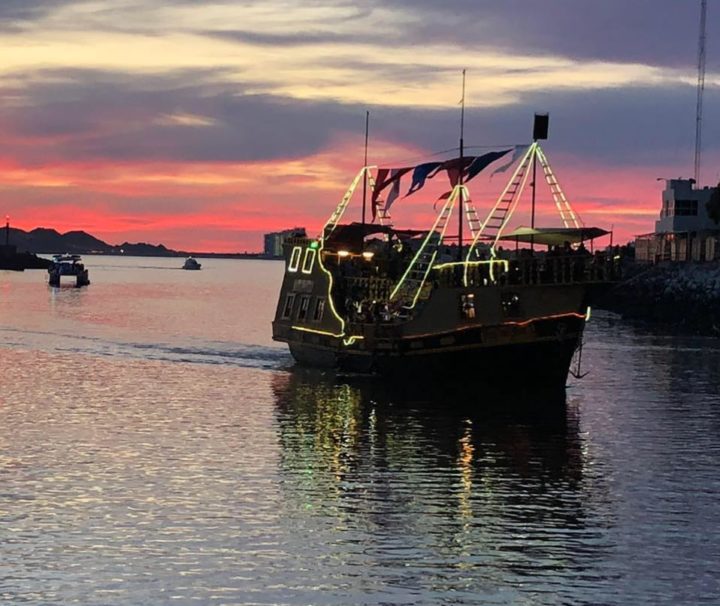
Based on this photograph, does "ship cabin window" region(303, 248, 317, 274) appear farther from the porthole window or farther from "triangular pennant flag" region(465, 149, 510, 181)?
"triangular pennant flag" region(465, 149, 510, 181)

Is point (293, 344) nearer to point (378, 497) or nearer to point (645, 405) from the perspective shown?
point (645, 405)

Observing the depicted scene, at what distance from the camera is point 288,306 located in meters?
60.6

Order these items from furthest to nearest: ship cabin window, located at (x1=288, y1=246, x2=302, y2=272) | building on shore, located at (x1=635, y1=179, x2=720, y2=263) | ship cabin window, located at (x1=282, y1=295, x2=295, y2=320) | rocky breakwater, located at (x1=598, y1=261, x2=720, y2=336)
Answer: building on shore, located at (x1=635, y1=179, x2=720, y2=263) < rocky breakwater, located at (x1=598, y1=261, x2=720, y2=336) < ship cabin window, located at (x1=288, y1=246, x2=302, y2=272) < ship cabin window, located at (x1=282, y1=295, x2=295, y2=320)

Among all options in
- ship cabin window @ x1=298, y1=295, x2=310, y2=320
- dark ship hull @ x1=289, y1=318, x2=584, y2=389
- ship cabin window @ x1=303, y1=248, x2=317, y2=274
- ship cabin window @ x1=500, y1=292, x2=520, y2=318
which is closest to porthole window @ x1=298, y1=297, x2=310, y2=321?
ship cabin window @ x1=298, y1=295, x2=310, y2=320

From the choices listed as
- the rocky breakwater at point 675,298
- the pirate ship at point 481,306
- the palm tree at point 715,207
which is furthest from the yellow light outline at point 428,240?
the palm tree at point 715,207

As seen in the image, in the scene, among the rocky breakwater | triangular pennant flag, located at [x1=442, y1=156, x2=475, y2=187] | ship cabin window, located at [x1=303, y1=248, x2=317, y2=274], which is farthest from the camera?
the rocky breakwater

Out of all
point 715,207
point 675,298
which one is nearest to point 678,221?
point 715,207

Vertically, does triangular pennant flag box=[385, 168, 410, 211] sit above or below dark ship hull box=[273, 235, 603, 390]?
above

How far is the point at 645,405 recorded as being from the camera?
49.9 m

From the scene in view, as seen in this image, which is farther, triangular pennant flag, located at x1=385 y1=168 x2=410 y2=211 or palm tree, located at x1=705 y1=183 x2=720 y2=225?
palm tree, located at x1=705 y1=183 x2=720 y2=225

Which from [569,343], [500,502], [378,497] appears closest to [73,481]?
[378,497]

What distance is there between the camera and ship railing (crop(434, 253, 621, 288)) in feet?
162

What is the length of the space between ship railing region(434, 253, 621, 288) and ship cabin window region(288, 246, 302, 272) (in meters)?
12.4

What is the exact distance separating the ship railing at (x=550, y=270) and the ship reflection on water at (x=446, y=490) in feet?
15.1
